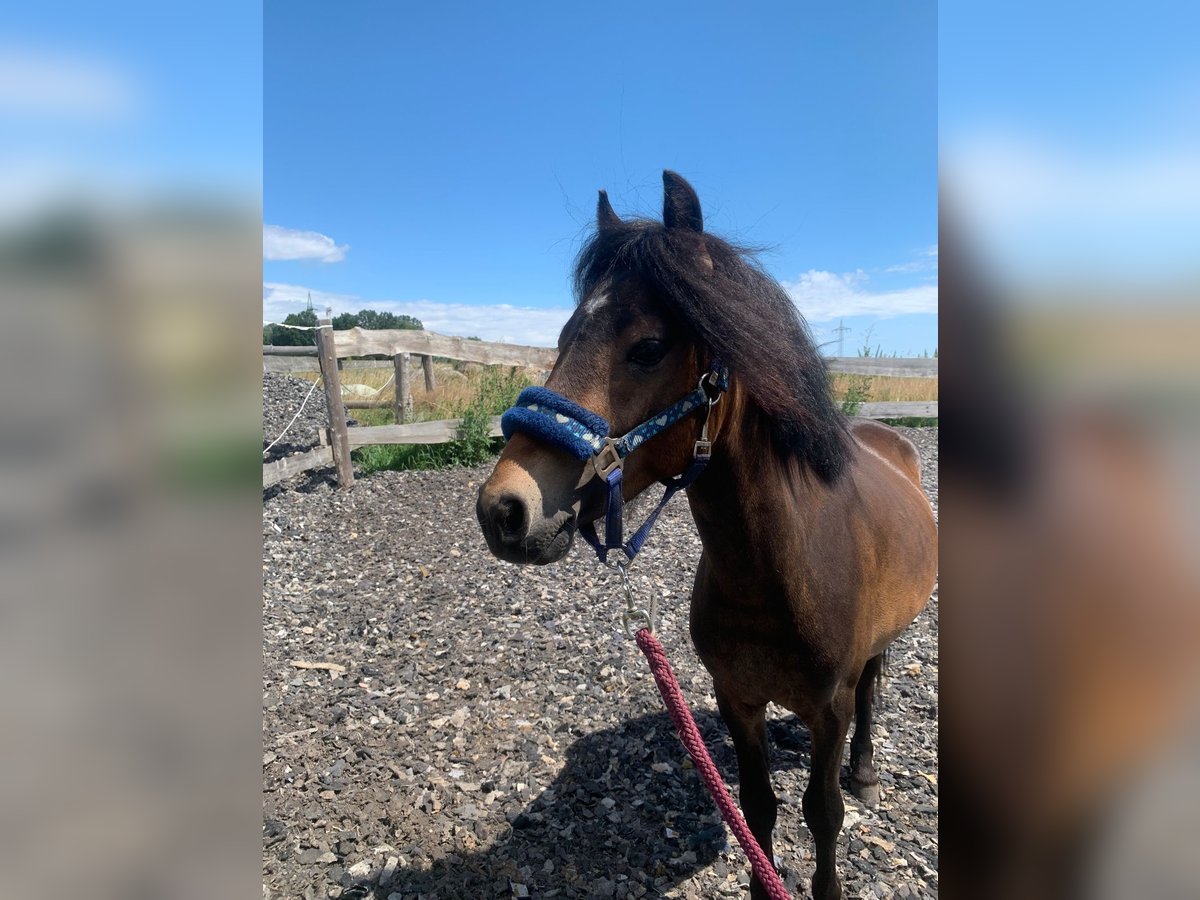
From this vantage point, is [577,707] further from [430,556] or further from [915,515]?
[430,556]

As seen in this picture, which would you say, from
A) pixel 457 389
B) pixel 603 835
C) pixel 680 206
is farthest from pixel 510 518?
pixel 457 389

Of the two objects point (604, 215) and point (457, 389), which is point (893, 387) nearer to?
point (457, 389)

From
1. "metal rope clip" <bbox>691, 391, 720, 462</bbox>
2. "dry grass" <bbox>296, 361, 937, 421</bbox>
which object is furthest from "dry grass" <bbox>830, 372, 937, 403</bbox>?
"metal rope clip" <bbox>691, 391, 720, 462</bbox>

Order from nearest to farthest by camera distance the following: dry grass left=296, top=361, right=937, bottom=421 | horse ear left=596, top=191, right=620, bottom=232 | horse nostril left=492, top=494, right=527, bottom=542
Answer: horse nostril left=492, top=494, right=527, bottom=542, horse ear left=596, top=191, right=620, bottom=232, dry grass left=296, top=361, right=937, bottom=421

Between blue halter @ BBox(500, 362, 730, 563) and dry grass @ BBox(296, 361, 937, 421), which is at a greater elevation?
dry grass @ BBox(296, 361, 937, 421)

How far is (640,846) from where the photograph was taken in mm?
2895

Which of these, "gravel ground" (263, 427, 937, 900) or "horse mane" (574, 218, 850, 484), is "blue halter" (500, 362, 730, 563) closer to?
"horse mane" (574, 218, 850, 484)

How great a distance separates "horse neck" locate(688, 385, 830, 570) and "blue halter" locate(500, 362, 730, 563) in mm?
148

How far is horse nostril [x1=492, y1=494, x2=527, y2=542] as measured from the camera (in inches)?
61.3

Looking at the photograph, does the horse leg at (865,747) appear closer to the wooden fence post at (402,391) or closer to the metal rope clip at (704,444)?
the metal rope clip at (704,444)
